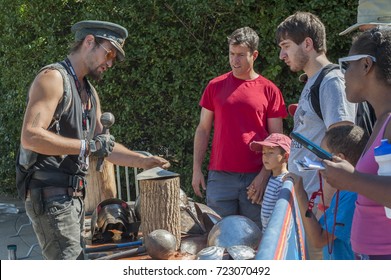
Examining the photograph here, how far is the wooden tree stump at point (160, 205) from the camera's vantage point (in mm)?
3141

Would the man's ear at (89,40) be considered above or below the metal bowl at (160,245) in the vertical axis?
above

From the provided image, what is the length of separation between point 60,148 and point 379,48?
1650mm

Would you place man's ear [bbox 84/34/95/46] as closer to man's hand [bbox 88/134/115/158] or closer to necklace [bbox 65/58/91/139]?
necklace [bbox 65/58/91/139]

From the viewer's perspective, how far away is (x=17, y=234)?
7.41 metres

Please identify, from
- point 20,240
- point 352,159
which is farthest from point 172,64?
point 352,159

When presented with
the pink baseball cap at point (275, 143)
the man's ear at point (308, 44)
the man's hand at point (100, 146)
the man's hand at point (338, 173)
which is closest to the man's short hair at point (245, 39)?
the pink baseball cap at point (275, 143)

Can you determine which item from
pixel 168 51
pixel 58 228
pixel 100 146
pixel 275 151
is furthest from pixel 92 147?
pixel 168 51

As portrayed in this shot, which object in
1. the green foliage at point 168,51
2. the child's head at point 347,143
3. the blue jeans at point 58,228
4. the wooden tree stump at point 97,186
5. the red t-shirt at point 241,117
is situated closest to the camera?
the child's head at point 347,143

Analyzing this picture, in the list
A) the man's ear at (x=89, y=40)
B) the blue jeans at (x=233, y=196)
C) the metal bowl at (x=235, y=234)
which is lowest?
the blue jeans at (x=233, y=196)

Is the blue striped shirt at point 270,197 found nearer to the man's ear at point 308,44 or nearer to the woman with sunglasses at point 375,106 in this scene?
the man's ear at point 308,44

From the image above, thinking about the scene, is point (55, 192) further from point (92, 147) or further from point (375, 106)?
point (375, 106)

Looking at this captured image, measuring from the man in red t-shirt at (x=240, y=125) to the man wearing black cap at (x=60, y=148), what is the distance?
1364mm

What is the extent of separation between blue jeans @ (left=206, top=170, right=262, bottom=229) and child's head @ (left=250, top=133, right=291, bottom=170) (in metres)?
0.48

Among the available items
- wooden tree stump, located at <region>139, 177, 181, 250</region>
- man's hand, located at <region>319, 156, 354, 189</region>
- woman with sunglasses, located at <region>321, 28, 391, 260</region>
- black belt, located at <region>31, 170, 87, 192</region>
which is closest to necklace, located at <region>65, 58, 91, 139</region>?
black belt, located at <region>31, 170, 87, 192</region>
